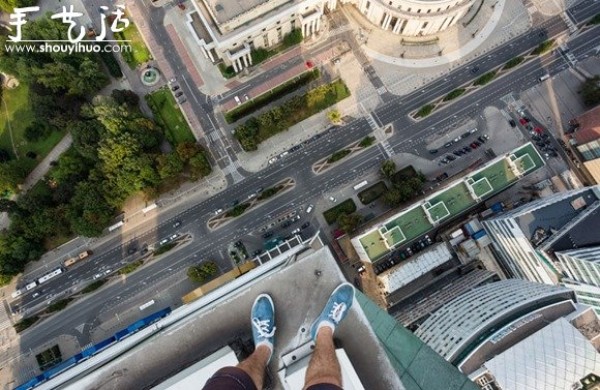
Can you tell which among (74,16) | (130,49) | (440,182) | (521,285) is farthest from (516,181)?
(74,16)

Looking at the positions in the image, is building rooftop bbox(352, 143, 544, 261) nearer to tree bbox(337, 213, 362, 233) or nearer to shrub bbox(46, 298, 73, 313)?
tree bbox(337, 213, 362, 233)

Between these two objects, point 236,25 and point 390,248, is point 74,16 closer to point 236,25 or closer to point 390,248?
point 236,25

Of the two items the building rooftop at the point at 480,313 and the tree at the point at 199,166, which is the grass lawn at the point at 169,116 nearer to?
the tree at the point at 199,166

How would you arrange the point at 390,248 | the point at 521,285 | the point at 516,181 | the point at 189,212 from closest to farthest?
the point at 521,285 < the point at 390,248 < the point at 516,181 < the point at 189,212

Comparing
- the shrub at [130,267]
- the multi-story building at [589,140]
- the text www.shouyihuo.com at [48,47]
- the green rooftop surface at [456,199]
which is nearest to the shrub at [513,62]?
the multi-story building at [589,140]

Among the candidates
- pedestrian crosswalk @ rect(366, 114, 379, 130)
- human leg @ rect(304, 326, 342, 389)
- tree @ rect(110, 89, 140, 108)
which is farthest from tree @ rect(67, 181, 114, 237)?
human leg @ rect(304, 326, 342, 389)

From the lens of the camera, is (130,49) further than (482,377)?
Yes

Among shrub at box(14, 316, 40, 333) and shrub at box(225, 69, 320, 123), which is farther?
shrub at box(225, 69, 320, 123)
